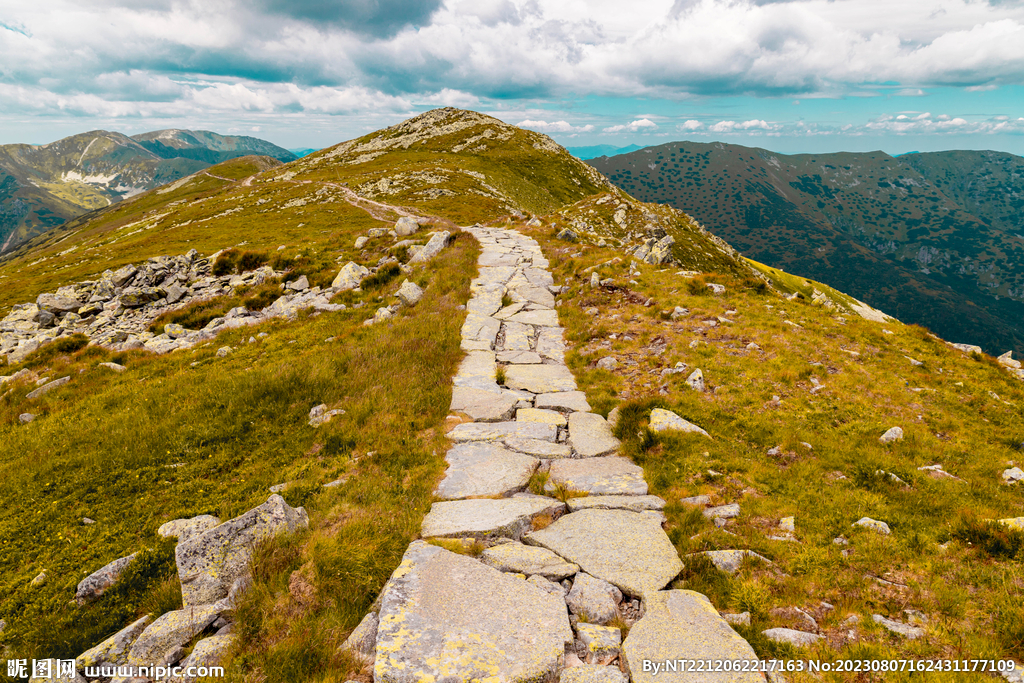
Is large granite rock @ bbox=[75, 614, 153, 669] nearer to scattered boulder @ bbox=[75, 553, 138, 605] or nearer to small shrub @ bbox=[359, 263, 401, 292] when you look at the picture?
scattered boulder @ bbox=[75, 553, 138, 605]

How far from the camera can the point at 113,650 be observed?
5.39m

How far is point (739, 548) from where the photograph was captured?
6.80 m

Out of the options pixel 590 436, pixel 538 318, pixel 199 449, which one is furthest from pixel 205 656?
pixel 538 318

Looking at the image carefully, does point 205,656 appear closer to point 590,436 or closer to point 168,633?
point 168,633

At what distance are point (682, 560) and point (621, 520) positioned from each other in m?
1.13

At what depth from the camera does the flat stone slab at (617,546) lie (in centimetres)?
624

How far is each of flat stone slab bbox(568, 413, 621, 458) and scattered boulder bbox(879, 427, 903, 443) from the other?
5.78 metres

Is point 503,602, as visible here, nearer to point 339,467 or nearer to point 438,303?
point 339,467

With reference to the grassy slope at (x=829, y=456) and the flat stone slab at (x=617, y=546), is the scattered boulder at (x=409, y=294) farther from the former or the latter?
the flat stone slab at (x=617, y=546)

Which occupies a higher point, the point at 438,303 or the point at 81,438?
the point at 438,303

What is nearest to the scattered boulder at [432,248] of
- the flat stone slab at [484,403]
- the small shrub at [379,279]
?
the small shrub at [379,279]

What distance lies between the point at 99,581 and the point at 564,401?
9.48 metres

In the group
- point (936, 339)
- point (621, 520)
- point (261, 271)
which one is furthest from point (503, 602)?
point (261, 271)

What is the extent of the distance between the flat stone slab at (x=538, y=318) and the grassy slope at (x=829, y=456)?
624 millimetres
